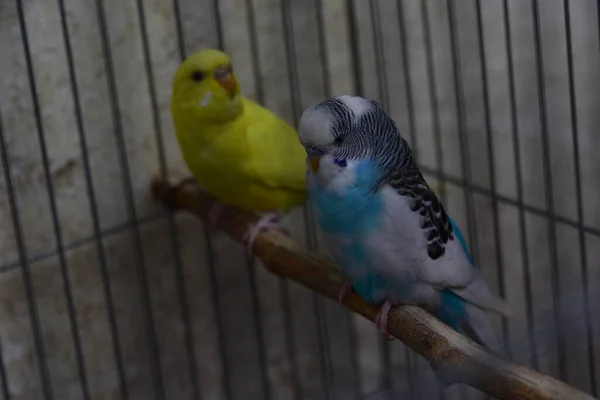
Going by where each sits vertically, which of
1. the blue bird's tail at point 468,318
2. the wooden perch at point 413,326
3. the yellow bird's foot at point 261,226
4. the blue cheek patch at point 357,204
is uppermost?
the blue cheek patch at point 357,204

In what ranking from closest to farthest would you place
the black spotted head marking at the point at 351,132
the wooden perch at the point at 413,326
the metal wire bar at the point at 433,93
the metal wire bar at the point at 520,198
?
the wooden perch at the point at 413,326 → the black spotted head marking at the point at 351,132 → the metal wire bar at the point at 520,198 → the metal wire bar at the point at 433,93

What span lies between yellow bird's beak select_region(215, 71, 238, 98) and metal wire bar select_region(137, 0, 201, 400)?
0.25 metres

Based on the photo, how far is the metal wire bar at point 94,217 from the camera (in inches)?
57.9

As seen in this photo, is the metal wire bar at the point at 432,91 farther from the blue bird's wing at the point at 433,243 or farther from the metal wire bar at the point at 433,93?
the blue bird's wing at the point at 433,243

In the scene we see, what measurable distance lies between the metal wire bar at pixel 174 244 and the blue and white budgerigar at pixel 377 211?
0.54 m

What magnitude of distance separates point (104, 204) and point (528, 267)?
896mm

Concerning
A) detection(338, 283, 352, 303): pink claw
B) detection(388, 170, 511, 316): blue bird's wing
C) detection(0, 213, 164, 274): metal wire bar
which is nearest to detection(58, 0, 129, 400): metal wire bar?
detection(0, 213, 164, 274): metal wire bar

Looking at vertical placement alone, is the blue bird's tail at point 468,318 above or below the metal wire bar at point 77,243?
below

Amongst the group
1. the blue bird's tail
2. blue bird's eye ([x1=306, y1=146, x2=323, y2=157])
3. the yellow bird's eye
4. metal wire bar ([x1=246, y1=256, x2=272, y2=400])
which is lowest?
metal wire bar ([x1=246, y1=256, x2=272, y2=400])

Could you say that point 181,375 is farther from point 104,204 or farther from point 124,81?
point 124,81

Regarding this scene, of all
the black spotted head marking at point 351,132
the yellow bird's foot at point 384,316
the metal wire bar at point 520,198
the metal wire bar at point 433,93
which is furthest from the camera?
the metal wire bar at point 433,93

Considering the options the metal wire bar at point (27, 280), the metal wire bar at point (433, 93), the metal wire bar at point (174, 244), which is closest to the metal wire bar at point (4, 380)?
the metal wire bar at point (27, 280)

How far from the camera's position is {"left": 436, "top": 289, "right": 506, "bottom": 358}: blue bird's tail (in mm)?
1251

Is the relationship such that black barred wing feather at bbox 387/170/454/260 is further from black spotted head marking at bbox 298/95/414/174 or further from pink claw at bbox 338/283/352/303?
pink claw at bbox 338/283/352/303
